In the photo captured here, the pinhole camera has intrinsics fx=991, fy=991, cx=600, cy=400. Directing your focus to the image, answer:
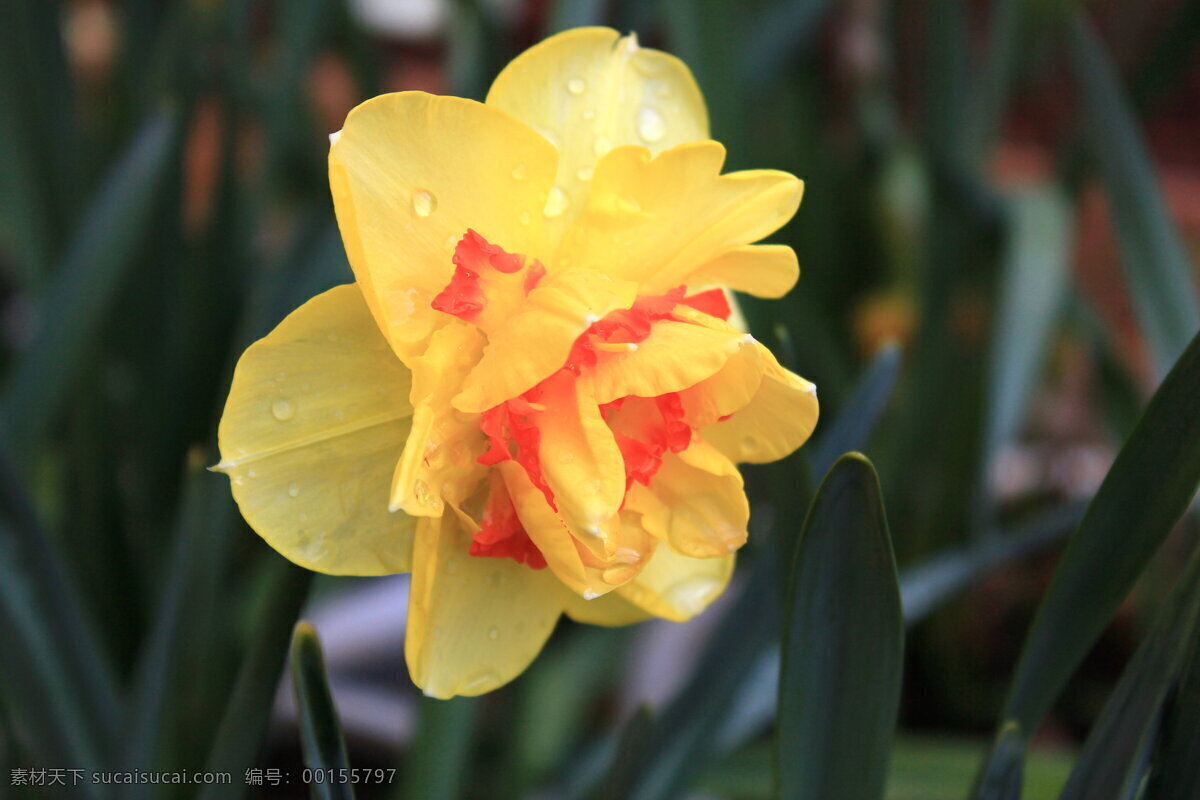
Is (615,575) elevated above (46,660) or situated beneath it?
elevated above

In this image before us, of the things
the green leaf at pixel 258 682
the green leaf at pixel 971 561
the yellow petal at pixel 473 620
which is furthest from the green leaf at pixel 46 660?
the green leaf at pixel 971 561

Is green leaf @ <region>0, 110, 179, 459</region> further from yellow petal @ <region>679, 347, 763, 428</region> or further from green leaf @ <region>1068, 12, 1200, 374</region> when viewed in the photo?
green leaf @ <region>1068, 12, 1200, 374</region>

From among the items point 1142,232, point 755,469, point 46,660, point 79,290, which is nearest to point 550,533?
point 46,660

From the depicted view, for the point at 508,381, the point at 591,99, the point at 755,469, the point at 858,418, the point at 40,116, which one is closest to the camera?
the point at 508,381

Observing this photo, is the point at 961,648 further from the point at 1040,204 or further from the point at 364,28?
the point at 364,28

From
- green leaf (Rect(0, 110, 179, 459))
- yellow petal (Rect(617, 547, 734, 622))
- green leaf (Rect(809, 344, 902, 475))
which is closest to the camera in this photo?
→ yellow petal (Rect(617, 547, 734, 622))

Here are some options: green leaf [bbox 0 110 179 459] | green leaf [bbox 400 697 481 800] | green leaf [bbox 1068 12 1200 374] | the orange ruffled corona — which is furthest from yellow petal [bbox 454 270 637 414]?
green leaf [bbox 1068 12 1200 374]

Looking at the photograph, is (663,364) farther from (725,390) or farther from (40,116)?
(40,116)
